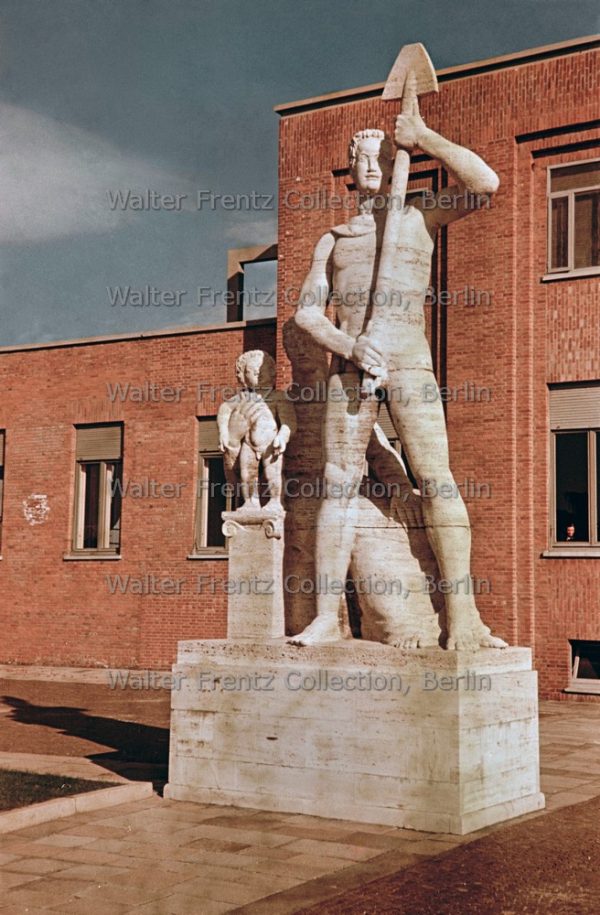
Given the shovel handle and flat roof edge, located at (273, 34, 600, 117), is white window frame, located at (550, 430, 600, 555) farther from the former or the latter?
the shovel handle

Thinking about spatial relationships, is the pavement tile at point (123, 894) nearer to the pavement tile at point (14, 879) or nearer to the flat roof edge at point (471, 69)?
the pavement tile at point (14, 879)

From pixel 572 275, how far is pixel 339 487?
10352 mm

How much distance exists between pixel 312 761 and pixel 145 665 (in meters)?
13.4

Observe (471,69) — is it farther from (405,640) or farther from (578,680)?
(405,640)

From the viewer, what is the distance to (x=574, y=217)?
1762cm

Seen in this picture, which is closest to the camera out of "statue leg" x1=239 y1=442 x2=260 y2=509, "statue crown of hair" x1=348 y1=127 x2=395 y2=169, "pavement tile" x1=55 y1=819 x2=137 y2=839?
"pavement tile" x1=55 y1=819 x2=137 y2=839

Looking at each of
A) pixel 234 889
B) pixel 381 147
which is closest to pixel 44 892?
pixel 234 889

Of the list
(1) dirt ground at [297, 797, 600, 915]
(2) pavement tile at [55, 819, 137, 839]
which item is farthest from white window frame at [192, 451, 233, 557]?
(1) dirt ground at [297, 797, 600, 915]

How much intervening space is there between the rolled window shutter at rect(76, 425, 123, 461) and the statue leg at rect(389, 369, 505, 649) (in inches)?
554

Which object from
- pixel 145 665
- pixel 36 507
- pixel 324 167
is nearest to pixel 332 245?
pixel 324 167

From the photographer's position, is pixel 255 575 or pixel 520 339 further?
pixel 520 339

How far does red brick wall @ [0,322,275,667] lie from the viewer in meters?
20.6

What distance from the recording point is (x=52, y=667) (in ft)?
70.0

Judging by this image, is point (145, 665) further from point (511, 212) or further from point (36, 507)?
point (511, 212)
